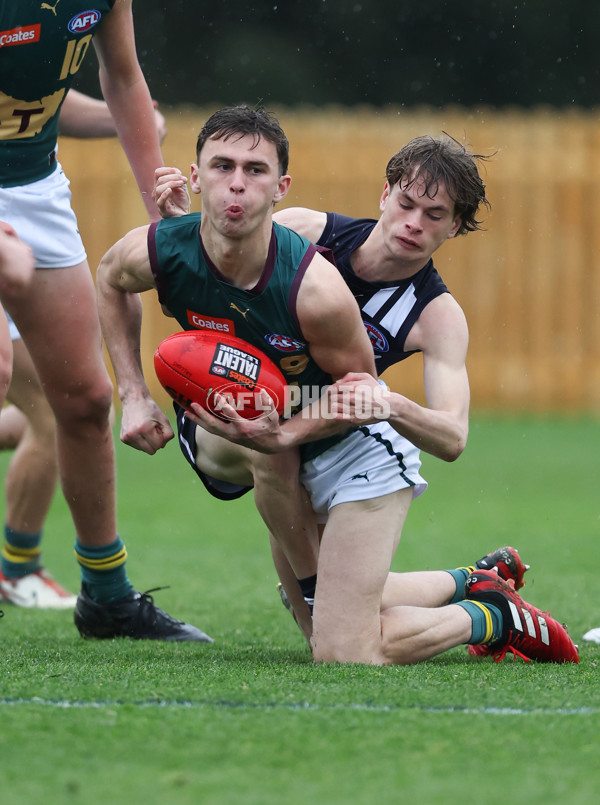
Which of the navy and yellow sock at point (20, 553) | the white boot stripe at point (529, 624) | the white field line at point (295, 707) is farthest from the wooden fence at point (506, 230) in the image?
the white field line at point (295, 707)

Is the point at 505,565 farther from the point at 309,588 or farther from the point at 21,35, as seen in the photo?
the point at 21,35

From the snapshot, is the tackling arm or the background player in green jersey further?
the background player in green jersey

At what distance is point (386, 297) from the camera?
3725 mm

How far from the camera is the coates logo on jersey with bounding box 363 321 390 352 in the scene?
12.2ft

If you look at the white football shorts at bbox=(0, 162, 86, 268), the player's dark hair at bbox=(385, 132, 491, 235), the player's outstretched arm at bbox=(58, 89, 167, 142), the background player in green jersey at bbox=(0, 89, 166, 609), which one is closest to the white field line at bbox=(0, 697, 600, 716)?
the white football shorts at bbox=(0, 162, 86, 268)

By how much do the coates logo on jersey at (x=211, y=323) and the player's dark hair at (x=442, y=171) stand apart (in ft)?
2.34

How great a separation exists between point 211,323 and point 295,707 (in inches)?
47.4

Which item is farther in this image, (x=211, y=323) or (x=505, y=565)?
(x=505, y=565)

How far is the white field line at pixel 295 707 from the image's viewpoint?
2732 millimetres

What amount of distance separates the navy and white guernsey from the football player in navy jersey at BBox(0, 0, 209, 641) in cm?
65

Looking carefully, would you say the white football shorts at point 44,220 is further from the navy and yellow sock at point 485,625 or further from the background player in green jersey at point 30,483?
the navy and yellow sock at point 485,625

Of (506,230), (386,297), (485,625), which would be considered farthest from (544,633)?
(506,230)

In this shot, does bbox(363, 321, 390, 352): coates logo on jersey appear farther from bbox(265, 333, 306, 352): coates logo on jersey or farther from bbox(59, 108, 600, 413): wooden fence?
bbox(59, 108, 600, 413): wooden fence

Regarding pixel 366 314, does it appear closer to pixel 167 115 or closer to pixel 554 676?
pixel 554 676
